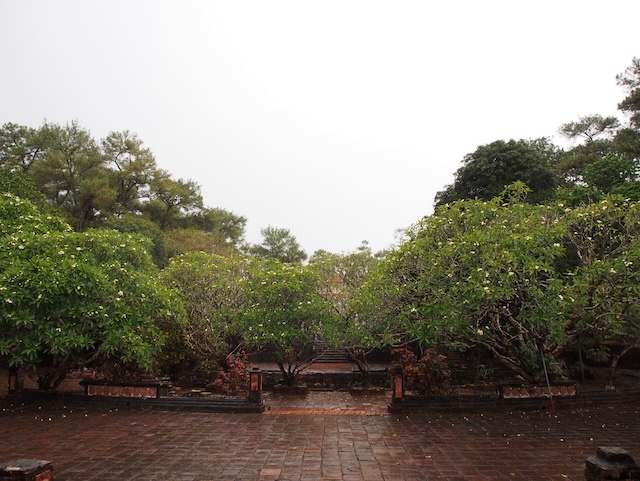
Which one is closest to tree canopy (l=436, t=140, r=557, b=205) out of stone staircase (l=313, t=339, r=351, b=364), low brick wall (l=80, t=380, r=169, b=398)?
stone staircase (l=313, t=339, r=351, b=364)

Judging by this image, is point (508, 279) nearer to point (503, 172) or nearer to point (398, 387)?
point (398, 387)

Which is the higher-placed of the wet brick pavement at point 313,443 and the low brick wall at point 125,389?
the low brick wall at point 125,389

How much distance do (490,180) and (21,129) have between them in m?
24.0

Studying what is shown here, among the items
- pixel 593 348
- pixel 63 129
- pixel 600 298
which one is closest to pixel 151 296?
pixel 600 298

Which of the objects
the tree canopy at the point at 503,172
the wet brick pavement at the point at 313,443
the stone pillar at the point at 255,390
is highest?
the tree canopy at the point at 503,172

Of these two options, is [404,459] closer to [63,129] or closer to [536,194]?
[536,194]

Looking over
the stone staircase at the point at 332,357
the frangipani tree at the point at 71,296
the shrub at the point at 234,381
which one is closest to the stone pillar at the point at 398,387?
the shrub at the point at 234,381

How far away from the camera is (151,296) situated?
10359 millimetres

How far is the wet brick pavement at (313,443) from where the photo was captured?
6.35m

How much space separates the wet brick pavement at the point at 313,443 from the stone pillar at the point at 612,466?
0.59 meters

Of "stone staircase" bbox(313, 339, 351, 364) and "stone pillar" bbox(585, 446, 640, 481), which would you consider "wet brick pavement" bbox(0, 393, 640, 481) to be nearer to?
"stone pillar" bbox(585, 446, 640, 481)

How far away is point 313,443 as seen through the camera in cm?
782

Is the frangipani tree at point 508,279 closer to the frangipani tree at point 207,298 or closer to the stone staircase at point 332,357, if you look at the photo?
the frangipani tree at point 207,298

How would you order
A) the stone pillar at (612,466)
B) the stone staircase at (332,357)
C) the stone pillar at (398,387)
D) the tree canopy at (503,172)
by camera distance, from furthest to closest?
the stone staircase at (332,357), the tree canopy at (503,172), the stone pillar at (398,387), the stone pillar at (612,466)
